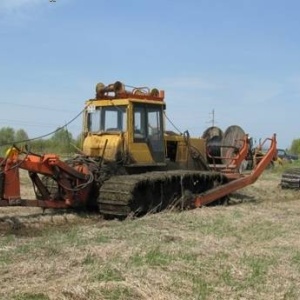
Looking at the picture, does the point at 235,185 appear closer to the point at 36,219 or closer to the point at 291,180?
the point at 291,180

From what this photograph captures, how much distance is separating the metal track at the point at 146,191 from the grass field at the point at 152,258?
369 millimetres

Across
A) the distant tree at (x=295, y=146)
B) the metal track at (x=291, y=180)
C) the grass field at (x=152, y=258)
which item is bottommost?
the grass field at (x=152, y=258)

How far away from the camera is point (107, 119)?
41.2ft

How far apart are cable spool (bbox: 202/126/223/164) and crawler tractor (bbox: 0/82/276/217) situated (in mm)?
1698

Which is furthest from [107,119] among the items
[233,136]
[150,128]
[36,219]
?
[233,136]

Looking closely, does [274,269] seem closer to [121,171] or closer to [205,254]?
[205,254]

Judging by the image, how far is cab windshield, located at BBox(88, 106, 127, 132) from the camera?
12297mm

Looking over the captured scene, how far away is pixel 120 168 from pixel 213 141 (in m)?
5.58

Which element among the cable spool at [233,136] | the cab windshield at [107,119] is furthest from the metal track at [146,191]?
the cable spool at [233,136]

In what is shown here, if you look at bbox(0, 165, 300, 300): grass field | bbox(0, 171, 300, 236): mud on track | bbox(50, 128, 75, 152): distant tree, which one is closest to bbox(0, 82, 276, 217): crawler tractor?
bbox(0, 171, 300, 236): mud on track

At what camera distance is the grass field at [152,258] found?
5793mm

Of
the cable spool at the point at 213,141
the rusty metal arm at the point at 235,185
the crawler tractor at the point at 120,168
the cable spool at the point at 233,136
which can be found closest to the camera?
the crawler tractor at the point at 120,168

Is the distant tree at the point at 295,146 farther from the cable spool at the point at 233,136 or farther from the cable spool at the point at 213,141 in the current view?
the cable spool at the point at 233,136

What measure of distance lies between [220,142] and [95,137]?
18.4ft
